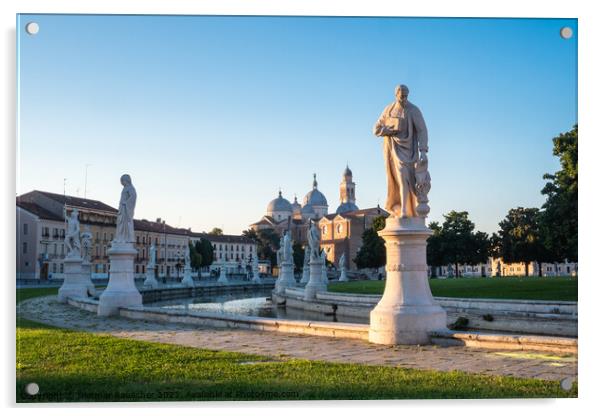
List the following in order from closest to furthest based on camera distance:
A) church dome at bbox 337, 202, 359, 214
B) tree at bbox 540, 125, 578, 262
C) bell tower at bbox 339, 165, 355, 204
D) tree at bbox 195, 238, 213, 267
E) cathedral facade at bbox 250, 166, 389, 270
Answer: tree at bbox 540, 125, 578, 262, tree at bbox 195, 238, 213, 267, cathedral facade at bbox 250, 166, 389, 270, church dome at bbox 337, 202, 359, 214, bell tower at bbox 339, 165, 355, 204

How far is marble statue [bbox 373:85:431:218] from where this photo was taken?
1101cm

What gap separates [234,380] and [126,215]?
11550 millimetres

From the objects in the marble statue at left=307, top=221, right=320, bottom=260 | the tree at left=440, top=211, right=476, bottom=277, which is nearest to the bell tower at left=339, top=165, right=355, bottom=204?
the tree at left=440, top=211, right=476, bottom=277

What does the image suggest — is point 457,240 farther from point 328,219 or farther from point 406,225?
point 406,225

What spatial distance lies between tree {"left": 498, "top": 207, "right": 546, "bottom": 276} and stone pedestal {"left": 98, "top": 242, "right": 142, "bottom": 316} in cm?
6024

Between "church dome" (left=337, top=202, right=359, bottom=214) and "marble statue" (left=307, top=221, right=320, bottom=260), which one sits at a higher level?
"church dome" (left=337, top=202, right=359, bottom=214)

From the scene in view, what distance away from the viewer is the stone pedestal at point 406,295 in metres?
10.8

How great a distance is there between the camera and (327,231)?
146 m

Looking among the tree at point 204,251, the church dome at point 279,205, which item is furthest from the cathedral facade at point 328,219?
the tree at point 204,251

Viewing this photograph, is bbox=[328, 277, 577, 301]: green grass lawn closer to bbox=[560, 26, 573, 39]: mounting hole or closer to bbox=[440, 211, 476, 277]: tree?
bbox=[560, 26, 573, 39]: mounting hole

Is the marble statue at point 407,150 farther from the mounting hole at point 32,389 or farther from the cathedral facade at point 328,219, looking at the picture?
the cathedral facade at point 328,219
